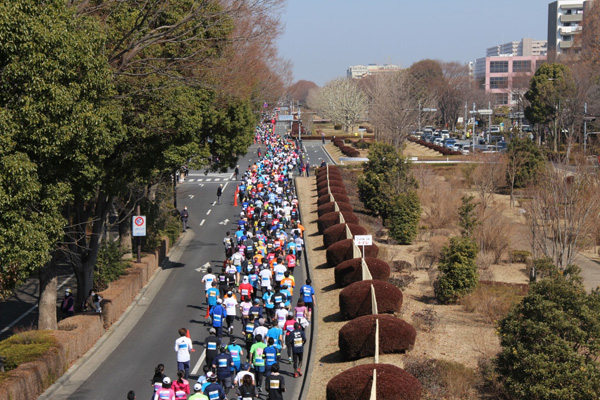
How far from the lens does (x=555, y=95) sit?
71.1 m

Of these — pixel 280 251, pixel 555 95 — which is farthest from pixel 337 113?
pixel 280 251

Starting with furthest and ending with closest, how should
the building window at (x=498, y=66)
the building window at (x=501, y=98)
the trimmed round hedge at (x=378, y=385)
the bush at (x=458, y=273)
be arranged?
the building window at (x=498, y=66)
the building window at (x=501, y=98)
the bush at (x=458, y=273)
the trimmed round hedge at (x=378, y=385)

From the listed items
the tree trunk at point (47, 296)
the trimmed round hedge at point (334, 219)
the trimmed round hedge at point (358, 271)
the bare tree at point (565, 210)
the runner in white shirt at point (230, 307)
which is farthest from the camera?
the trimmed round hedge at point (334, 219)

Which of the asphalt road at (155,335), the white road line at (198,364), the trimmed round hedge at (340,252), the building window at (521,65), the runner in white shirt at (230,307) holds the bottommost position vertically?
the asphalt road at (155,335)

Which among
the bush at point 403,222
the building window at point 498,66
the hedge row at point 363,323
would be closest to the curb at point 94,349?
the hedge row at point 363,323

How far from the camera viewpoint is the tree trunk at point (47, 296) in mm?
20250

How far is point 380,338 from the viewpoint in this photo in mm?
17172

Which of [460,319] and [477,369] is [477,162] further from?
[477,369]

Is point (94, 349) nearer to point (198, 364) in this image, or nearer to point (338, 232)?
point (198, 364)

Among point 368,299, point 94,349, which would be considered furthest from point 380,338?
point 94,349

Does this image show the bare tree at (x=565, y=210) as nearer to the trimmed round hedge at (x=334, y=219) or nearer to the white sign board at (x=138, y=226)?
the trimmed round hedge at (x=334, y=219)

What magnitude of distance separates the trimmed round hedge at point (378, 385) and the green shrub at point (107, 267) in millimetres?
13592

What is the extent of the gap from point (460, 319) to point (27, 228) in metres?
12.4

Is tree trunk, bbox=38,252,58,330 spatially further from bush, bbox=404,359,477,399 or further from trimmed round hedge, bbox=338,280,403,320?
bush, bbox=404,359,477,399
